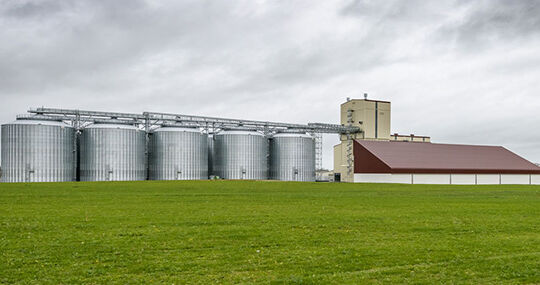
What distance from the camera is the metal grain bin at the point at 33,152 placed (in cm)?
6188

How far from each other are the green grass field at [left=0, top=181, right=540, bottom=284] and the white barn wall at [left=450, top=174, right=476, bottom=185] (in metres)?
53.5

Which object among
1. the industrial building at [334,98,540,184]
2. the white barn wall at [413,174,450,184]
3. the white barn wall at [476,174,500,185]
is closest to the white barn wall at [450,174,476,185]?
the industrial building at [334,98,540,184]

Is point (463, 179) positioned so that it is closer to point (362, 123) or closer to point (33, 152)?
point (362, 123)

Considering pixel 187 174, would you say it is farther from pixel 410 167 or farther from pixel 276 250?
pixel 276 250

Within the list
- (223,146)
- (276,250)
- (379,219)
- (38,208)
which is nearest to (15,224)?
(38,208)

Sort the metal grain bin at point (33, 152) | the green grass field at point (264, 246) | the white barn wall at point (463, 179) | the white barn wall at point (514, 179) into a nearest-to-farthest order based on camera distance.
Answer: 1. the green grass field at point (264, 246)
2. the metal grain bin at point (33, 152)
3. the white barn wall at point (463, 179)
4. the white barn wall at point (514, 179)

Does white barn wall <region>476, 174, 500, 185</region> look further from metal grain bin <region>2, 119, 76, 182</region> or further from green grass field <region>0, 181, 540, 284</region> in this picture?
metal grain bin <region>2, 119, 76, 182</region>

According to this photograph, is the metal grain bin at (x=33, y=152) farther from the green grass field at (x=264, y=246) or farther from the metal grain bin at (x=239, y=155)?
the green grass field at (x=264, y=246)

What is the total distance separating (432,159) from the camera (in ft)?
245

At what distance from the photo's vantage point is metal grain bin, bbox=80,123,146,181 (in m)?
66.0

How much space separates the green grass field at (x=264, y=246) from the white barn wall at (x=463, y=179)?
Result: 5350cm

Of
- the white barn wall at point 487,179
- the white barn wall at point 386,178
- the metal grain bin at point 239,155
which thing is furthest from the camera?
the metal grain bin at point 239,155

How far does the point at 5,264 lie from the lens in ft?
36.8

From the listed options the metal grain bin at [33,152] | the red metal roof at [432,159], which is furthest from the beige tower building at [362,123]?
the metal grain bin at [33,152]
